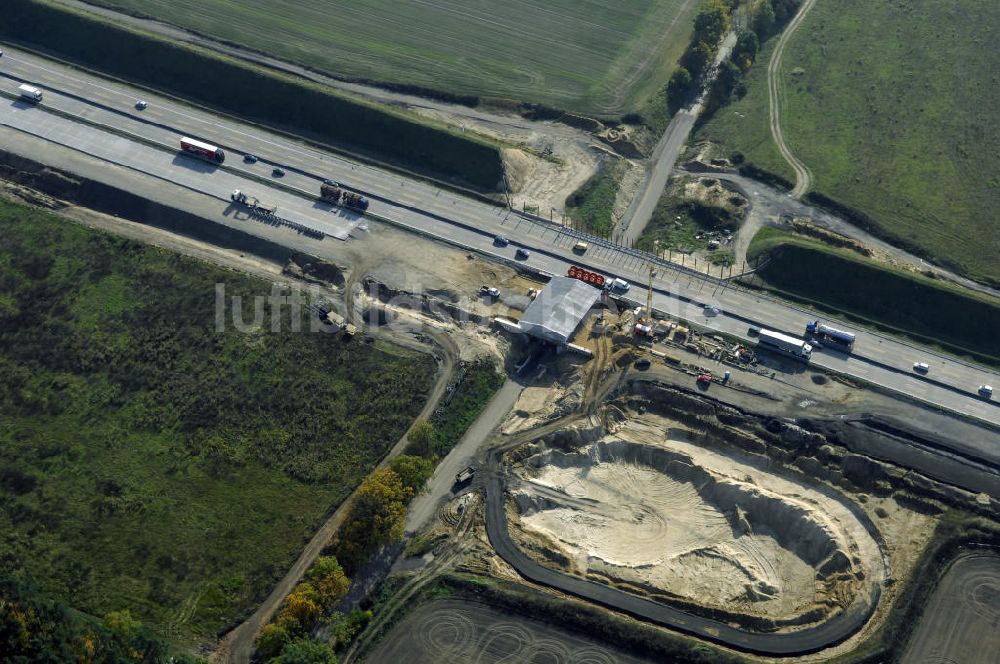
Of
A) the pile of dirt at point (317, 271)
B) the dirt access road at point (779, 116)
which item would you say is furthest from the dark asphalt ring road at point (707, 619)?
the dirt access road at point (779, 116)

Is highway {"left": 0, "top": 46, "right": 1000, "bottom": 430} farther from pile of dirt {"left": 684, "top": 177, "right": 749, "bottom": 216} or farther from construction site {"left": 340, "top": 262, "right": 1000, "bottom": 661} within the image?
pile of dirt {"left": 684, "top": 177, "right": 749, "bottom": 216}

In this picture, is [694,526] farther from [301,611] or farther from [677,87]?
[677,87]

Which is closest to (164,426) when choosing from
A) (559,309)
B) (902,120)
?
(559,309)

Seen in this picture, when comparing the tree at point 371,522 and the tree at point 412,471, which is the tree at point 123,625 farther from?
the tree at point 412,471

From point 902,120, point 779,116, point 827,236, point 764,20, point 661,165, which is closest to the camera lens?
point 827,236

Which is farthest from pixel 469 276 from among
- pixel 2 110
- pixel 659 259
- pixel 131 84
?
pixel 2 110

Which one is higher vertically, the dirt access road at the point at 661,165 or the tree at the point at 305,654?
the dirt access road at the point at 661,165

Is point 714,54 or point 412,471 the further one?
point 714,54
